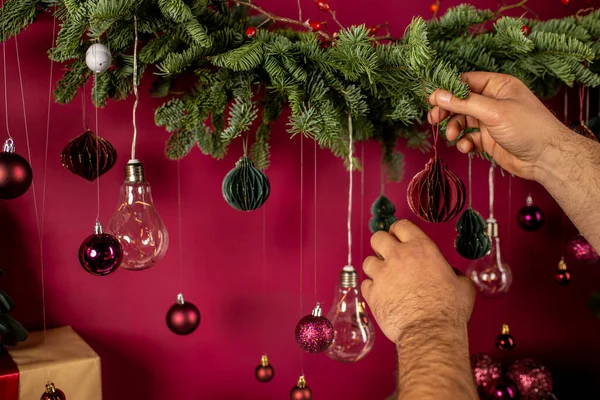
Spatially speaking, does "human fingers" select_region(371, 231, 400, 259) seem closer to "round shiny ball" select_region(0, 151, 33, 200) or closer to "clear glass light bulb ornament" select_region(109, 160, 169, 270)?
"clear glass light bulb ornament" select_region(109, 160, 169, 270)

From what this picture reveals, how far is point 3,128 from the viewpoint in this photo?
112 centimetres

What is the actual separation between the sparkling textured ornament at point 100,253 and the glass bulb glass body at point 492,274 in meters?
0.80

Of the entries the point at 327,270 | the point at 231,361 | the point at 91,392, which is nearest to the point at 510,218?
the point at 327,270

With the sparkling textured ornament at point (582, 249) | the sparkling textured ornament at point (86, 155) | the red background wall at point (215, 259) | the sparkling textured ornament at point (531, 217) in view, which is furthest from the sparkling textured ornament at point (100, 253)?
the sparkling textured ornament at point (582, 249)

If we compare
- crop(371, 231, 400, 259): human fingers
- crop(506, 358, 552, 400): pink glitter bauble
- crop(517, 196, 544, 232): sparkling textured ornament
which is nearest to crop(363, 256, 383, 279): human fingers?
crop(371, 231, 400, 259): human fingers

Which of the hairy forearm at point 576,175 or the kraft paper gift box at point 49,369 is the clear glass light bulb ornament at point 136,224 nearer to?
the kraft paper gift box at point 49,369

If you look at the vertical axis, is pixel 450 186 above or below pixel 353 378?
above

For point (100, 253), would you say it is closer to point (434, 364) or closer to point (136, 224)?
point (136, 224)

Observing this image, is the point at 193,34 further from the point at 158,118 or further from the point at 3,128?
the point at 3,128

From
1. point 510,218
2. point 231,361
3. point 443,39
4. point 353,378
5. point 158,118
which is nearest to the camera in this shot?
point 158,118

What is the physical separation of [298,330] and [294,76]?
43cm

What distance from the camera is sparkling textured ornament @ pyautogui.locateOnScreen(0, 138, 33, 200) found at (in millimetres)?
861

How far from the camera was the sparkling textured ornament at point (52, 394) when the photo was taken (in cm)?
96

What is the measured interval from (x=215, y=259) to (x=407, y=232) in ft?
1.83
